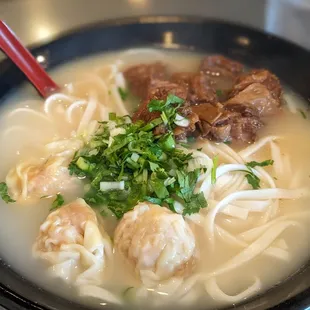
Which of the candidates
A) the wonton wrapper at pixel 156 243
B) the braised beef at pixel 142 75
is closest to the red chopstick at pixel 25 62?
the braised beef at pixel 142 75

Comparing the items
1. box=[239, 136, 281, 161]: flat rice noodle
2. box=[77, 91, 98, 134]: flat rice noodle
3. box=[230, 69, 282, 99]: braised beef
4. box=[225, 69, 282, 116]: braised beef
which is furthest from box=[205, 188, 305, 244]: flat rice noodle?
box=[77, 91, 98, 134]: flat rice noodle

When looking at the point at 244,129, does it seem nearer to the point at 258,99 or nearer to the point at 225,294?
the point at 258,99

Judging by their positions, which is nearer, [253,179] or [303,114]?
[253,179]

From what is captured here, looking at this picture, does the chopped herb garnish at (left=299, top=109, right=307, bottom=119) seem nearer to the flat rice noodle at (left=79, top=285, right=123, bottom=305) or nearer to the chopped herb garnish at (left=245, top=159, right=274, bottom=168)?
the chopped herb garnish at (left=245, top=159, right=274, bottom=168)

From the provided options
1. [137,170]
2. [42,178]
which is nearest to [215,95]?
[137,170]

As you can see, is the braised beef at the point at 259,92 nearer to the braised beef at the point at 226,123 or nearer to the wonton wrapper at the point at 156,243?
the braised beef at the point at 226,123

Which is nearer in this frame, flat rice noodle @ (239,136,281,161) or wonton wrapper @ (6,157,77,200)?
wonton wrapper @ (6,157,77,200)
